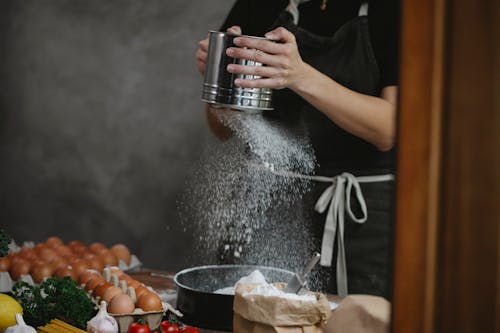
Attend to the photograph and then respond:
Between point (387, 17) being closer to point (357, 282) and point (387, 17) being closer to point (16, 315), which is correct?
point (357, 282)

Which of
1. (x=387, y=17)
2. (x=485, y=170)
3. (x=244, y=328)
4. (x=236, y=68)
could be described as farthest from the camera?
(x=387, y=17)

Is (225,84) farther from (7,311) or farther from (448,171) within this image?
(448,171)

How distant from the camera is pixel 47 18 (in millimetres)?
3559

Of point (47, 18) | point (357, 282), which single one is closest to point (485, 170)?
point (357, 282)

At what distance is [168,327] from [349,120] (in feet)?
2.63

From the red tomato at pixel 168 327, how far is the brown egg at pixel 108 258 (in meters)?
0.70

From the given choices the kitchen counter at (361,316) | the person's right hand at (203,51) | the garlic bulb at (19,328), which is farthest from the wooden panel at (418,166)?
the person's right hand at (203,51)

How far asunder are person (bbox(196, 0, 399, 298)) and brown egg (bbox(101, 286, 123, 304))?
2.24 feet

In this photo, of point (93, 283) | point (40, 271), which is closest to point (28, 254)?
point (40, 271)

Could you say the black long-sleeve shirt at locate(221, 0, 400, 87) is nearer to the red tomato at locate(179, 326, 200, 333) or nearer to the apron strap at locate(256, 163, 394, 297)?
the apron strap at locate(256, 163, 394, 297)

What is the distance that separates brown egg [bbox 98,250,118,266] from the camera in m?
1.91

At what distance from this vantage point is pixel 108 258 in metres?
1.93

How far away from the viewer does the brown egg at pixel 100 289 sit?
1.40m

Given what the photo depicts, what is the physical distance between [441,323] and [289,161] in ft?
5.00
